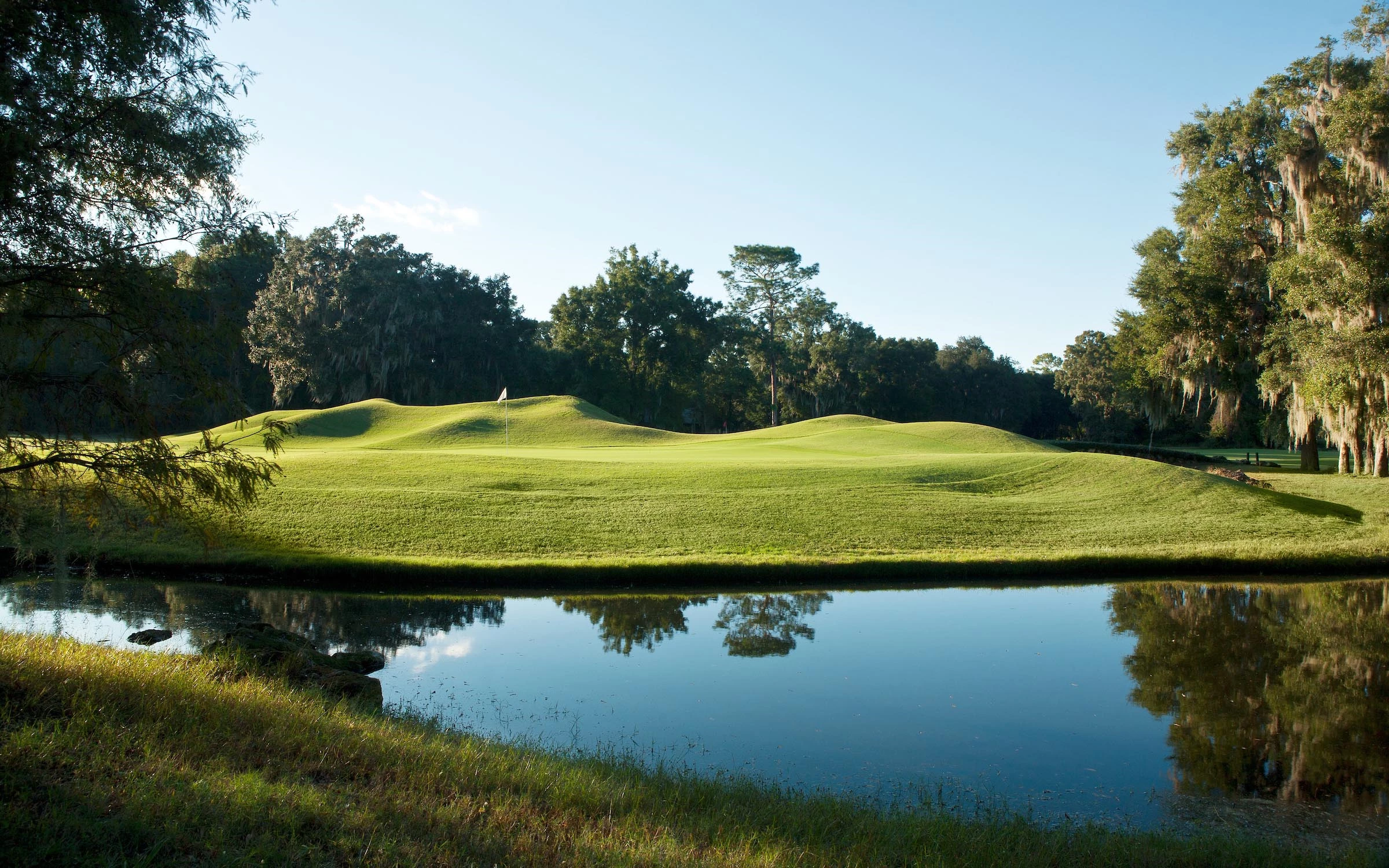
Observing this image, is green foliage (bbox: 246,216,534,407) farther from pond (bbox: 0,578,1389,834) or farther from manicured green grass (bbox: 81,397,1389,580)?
pond (bbox: 0,578,1389,834)

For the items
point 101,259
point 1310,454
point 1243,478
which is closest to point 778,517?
point 101,259

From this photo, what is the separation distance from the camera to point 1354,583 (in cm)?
1666

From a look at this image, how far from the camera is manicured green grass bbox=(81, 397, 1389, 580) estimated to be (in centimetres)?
1686

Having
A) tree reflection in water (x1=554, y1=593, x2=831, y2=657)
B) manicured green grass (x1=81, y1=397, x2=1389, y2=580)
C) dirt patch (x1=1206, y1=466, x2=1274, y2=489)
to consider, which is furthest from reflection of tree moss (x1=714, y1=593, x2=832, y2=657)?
dirt patch (x1=1206, y1=466, x2=1274, y2=489)

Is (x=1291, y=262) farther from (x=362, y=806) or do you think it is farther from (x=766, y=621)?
(x=362, y=806)

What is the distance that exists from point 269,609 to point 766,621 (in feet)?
26.2

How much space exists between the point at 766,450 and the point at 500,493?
49.5 ft

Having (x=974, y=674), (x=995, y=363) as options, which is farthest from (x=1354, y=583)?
(x=995, y=363)

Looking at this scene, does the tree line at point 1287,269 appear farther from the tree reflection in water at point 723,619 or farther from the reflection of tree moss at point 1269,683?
the tree reflection in water at point 723,619

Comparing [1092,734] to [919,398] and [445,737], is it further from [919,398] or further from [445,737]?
[919,398]

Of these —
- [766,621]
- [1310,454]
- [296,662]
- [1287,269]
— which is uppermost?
[1287,269]

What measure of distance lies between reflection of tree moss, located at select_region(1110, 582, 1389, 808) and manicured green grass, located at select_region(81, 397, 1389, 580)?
2613mm

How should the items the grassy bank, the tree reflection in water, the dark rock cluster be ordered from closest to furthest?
the grassy bank < the dark rock cluster < the tree reflection in water

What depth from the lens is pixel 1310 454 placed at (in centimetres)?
3325
